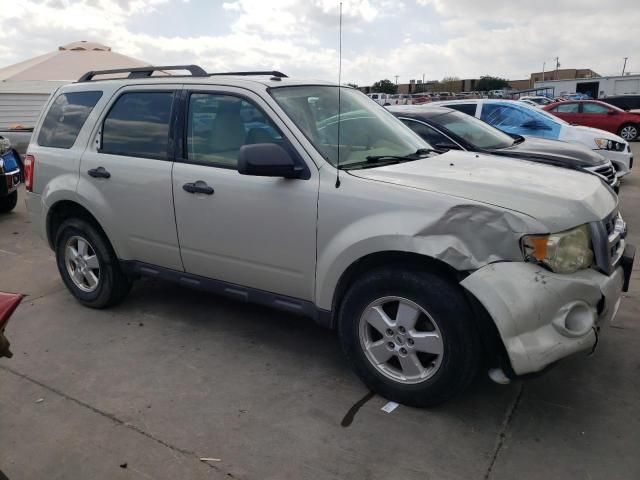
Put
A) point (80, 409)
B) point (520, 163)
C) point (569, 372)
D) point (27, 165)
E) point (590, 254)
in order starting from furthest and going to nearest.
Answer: point (27, 165) < point (520, 163) < point (569, 372) < point (80, 409) < point (590, 254)

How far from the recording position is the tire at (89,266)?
175 inches

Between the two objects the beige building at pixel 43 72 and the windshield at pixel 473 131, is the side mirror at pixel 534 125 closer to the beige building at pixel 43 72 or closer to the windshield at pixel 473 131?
the windshield at pixel 473 131

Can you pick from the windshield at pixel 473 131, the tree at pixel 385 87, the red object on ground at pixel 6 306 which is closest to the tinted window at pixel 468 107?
the windshield at pixel 473 131

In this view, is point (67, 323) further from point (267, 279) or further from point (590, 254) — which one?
point (590, 254)

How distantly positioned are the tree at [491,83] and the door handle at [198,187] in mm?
77904

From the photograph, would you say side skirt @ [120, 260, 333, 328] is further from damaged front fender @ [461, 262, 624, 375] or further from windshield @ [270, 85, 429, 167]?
damaged front fender @ [461, 262, 624, 375]

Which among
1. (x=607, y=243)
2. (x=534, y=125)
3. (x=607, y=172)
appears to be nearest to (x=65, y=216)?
(x=607, y=243)

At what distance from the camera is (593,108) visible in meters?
18.9

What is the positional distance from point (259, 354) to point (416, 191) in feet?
5.49

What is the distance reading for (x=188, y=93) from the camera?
12.7 feet

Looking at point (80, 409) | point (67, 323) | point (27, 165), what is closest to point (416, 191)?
point (80, 409)

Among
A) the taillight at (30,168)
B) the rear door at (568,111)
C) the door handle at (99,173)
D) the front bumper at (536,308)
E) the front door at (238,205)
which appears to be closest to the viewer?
the front bumper at (536,308)

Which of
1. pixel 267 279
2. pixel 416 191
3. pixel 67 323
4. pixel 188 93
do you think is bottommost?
pixel 67 323

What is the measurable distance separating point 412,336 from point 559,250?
2.84 ft
